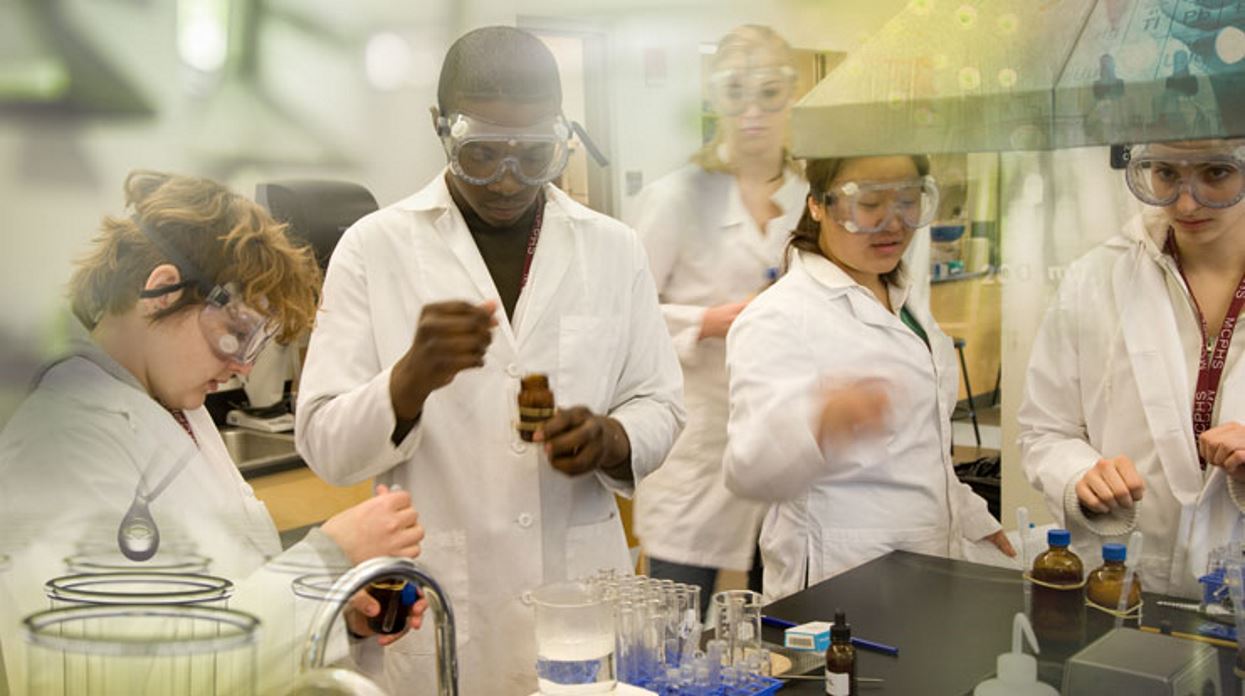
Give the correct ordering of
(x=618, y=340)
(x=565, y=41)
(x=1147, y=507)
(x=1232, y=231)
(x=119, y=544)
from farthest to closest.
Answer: (x=618, y=340), (x=1147, y=507), (x=1232, y=231), (x=565, y=41), (x=119, y=544)

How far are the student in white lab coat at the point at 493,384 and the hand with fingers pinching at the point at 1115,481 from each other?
0.40 metres

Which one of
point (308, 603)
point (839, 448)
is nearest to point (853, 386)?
point (839, 448)

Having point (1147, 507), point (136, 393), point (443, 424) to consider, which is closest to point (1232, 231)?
point (1147, 507)

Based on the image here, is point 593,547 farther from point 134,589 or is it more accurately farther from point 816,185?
point 134,589

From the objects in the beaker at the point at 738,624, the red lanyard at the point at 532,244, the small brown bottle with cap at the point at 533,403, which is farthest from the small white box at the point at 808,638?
the red lanyard at the point at 532,244

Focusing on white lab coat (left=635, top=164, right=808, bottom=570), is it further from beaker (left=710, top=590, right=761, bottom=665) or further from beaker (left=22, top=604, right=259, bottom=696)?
beaker (left=22, top=604, right=259, bottom=696)

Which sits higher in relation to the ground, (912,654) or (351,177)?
(351,177)

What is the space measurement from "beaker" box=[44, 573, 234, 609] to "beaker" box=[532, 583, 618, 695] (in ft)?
1.23

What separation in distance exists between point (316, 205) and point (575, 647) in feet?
1.42

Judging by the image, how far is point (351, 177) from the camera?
67cm

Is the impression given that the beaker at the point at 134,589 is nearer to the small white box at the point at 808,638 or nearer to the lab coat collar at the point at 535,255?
the lab coat collar at the point at 535,255

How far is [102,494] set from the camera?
614 millimetres

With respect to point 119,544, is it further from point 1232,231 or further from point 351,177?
point 1232,231

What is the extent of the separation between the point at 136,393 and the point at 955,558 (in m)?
0.93
